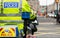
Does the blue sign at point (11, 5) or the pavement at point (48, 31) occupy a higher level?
the blue sign at point (11, 5)

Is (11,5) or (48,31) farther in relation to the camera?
(48,31)

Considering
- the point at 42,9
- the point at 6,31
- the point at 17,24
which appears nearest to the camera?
the point at 6,31

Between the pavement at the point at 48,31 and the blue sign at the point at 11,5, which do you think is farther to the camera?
the pavement at the point at 48,31

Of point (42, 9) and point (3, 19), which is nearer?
point (3, 19)

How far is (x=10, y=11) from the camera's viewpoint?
597 centimetres

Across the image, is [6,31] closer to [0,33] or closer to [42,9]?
[0,33]

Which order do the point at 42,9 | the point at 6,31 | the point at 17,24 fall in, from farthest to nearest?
the point at 42,9
the point at 17,24
the point at 6,31

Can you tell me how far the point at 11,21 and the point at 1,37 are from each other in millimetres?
530

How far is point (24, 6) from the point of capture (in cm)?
612

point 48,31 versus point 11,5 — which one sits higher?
point 11,5

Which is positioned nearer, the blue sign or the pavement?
the blue sign

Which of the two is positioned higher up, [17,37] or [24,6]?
[24,6]

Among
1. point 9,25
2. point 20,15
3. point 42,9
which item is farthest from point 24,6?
point 42,9

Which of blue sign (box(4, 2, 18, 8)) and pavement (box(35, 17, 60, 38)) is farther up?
blue sign (box(4, 2, 18, 8))
